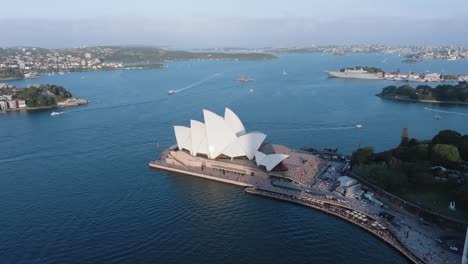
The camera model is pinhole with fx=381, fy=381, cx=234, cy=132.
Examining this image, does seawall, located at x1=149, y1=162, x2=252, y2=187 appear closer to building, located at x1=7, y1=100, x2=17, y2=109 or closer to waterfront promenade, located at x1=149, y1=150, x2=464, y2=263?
waterfront promenade, located at x1=149, y1=150, x2=464, y2=263

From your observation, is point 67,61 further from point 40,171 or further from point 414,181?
point 414,181

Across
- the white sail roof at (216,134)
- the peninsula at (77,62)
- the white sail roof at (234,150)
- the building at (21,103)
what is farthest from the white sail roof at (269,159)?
the peninsula at (77,62)

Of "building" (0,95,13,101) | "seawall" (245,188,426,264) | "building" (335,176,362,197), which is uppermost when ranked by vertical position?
"building" (0,95,13,101)

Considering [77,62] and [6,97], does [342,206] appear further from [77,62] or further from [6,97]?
[77,62]

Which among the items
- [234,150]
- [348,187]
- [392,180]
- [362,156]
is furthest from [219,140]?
[392,180]

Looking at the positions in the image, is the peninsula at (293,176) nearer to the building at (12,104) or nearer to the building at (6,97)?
the building at (12,104)

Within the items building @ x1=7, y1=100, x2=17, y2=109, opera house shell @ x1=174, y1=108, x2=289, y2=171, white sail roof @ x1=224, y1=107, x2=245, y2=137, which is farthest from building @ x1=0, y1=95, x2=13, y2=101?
white sail roof @ x1=224, y1=107, x2=245, y2=137
